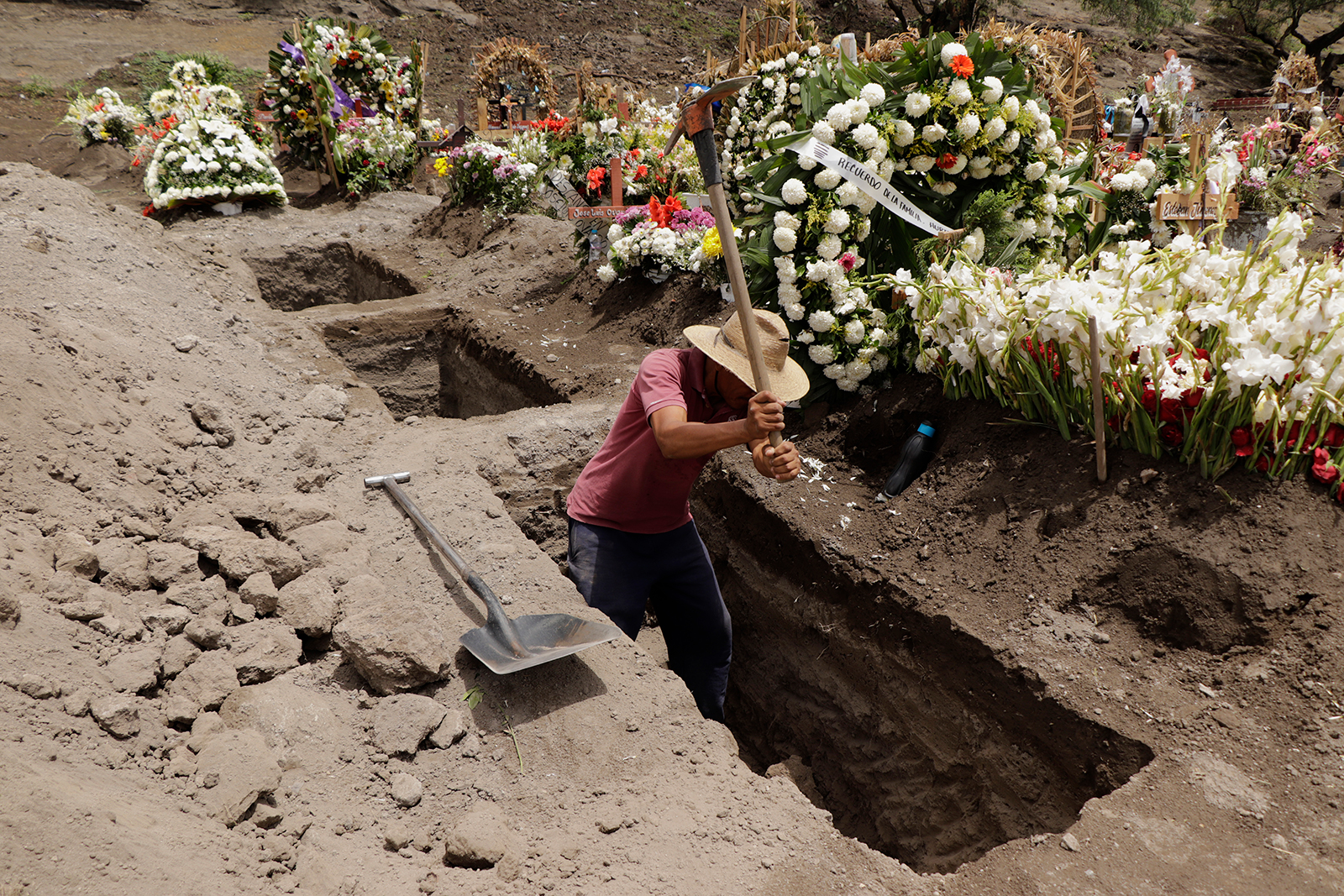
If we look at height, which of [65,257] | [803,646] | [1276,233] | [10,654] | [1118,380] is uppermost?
[1276,233]

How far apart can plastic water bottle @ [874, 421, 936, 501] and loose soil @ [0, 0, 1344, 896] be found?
7 centimetres

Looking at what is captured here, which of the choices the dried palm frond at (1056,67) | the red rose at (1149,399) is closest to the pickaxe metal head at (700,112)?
the red rose at (1149,399)

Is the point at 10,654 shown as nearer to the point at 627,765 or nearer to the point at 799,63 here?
the point at 627,765

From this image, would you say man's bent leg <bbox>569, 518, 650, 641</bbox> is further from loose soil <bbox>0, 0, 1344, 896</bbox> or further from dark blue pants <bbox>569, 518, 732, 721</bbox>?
loose soil <bbox>0, 0, 1344, 896</bbox>

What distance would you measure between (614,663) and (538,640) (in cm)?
26

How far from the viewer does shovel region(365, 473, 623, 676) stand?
7.69 feet

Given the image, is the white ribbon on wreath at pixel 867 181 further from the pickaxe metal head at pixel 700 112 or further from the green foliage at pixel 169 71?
the green foliage at pixel 169 71

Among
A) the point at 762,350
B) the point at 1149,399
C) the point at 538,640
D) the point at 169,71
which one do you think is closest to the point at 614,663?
the point at 538,640

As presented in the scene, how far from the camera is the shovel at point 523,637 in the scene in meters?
2.34

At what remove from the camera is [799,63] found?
6.14 meters

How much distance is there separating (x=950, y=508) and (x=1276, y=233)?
1426 millimetres

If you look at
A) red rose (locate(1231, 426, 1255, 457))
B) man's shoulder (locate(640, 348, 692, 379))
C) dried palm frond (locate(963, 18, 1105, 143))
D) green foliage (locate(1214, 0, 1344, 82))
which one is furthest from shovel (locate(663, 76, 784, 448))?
green foliage (locate(1214, 0, 1344, 82))

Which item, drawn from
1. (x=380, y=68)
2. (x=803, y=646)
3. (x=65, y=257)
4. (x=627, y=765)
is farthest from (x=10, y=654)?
(x=380, y=68)

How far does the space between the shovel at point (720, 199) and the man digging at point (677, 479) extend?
97 mm
